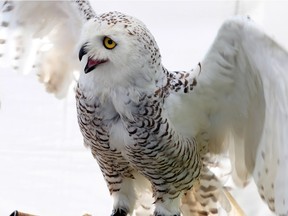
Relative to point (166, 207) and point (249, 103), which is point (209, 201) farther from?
point (249, 103)

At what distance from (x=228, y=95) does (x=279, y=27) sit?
502 millimetres

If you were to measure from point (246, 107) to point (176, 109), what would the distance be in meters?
0.10

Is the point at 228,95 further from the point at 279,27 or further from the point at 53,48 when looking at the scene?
the point at 279,27

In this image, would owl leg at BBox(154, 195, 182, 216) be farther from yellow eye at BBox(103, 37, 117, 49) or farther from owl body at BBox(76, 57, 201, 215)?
yellow eye at BBox(103, 37, 117, 49)

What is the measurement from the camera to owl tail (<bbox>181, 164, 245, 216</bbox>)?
3.90 feet

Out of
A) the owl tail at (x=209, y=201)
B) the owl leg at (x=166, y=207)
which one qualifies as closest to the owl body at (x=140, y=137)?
the owl leg at (x=166, y=207)

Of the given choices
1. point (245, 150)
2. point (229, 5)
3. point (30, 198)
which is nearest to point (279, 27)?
point (229, 5)

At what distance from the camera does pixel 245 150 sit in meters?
1.09

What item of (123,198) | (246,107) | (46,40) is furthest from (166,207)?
(46,40)

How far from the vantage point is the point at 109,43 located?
94 cm

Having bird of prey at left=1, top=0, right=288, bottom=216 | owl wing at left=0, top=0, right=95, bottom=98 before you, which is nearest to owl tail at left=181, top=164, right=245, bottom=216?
bird of prey at left=1, top=0, right=288, bottom=216

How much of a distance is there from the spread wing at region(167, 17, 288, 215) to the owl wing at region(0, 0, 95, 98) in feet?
0.73

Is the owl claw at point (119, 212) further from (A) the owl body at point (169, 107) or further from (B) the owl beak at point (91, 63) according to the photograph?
(B) the owl beak at point (91, 63)

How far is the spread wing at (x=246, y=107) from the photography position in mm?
913
